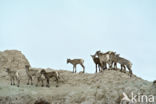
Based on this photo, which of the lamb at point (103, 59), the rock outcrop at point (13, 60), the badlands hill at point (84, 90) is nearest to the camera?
the badlands hill at point (84, 90)

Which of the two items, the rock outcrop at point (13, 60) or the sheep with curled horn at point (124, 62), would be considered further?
the rock outcrop at point (13, 60)

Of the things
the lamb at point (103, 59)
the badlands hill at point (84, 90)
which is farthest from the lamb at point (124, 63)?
the badlands hill at point (84, 90)

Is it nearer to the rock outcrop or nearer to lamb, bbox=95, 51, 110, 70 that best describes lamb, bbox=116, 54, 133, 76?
lamb, bbox=95, 51, 110, 70

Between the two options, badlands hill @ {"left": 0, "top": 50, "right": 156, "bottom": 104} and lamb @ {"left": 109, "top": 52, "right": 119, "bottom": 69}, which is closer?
badlands hill @ {"left": 0, "top": 50, "right": 156, "bottom": 104}

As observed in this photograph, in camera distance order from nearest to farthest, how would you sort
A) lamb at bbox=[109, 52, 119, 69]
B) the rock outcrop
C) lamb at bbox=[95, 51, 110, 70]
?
lamb at bbox=[109, 52, 119, 69], lamb at bbox=[95, 51, 110, 70], the rock outcrop

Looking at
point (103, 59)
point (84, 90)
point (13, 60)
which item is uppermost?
point (13, 60)

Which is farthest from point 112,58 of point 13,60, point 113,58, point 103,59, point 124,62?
point 13,60

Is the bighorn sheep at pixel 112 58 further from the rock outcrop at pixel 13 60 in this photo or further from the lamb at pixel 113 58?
the rock outcrop at pixel 13 60

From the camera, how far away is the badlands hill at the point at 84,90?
19.5 meters

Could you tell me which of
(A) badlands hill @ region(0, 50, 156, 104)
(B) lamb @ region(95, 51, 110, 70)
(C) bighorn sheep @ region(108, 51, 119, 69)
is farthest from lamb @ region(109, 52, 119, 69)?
(A) badlands hill @ region(0, 50, 156, 104)

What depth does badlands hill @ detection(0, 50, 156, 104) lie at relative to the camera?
19.5 meters

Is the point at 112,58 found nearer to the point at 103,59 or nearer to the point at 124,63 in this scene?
the point at 103,59

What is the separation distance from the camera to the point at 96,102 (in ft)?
63.2

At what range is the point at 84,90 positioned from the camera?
2092 cm
